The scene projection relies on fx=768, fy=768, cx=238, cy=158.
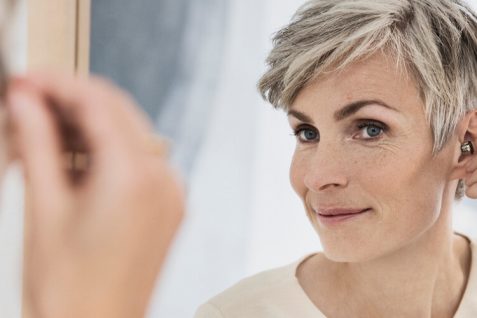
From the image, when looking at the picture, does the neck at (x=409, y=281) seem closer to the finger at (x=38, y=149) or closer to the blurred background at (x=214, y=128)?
the blurred background at (x=214, y=128)

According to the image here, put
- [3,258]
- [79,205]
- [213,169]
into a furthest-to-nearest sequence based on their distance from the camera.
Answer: [213,169] < [3,258] < [79,205]

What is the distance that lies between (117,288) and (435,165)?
79 centimetres

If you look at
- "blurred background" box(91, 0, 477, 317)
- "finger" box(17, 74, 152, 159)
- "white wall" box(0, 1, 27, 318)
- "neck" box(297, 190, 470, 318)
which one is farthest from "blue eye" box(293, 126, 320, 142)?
"finger" box(17, 74, 152, 159)

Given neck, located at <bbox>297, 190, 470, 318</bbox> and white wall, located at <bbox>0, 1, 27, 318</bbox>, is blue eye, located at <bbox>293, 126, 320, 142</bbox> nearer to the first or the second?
neck, located at <bbox>297, 190, 470, 318</bbox>

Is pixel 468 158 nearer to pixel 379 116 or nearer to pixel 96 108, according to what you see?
pixel 379 116

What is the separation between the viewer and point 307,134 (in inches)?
36.5

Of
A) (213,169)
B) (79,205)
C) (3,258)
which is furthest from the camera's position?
(213,169)

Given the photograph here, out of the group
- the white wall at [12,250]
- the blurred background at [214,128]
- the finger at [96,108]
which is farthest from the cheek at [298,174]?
the finger at [96,108]

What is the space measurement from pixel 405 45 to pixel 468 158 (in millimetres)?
171

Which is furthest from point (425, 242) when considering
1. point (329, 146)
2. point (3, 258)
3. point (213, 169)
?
point (213, 169)

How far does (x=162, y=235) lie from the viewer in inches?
6.3

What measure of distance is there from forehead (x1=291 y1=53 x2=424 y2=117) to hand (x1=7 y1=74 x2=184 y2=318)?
2.39 ft

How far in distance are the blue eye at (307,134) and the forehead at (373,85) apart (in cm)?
4

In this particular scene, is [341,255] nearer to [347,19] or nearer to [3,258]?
[347,19]
